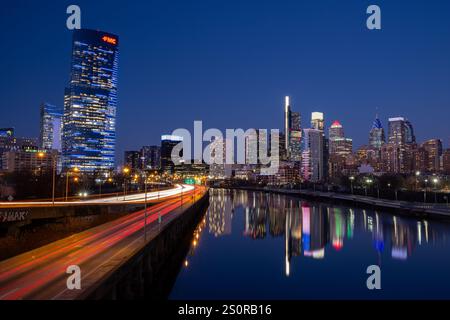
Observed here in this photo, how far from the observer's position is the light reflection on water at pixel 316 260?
29734 millimetres

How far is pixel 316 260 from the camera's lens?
40562 millimetres

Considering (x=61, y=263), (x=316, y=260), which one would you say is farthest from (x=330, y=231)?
(x=61, y=263)

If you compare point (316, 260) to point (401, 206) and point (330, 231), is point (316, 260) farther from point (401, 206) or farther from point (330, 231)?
point (401, 206)

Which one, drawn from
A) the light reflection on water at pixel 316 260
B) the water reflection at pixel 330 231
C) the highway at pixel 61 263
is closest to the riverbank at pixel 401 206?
the water reflection at pixel 330 231

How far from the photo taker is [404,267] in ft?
121

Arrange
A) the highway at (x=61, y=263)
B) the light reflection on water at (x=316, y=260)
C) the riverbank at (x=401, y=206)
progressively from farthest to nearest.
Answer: the riverbank at (x=401, y=206) < the light reflection on water at (x=316, y=260) < the highway at (x=61, y=263)

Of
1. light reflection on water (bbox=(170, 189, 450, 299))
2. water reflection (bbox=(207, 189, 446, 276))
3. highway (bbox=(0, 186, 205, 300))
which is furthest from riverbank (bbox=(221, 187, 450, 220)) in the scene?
highway (bbox=(0, 186, 205, 300))

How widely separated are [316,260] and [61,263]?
2810cm

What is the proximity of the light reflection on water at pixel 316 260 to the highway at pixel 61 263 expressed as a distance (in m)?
6.34

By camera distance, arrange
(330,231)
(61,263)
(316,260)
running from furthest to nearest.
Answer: (330,231)
(316,260)
(61,263)

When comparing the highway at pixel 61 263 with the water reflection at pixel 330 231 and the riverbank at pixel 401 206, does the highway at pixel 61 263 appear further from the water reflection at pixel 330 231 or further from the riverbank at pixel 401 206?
the riverbank at pixel 401 206

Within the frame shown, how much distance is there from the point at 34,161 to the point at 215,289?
181516 millimetres
